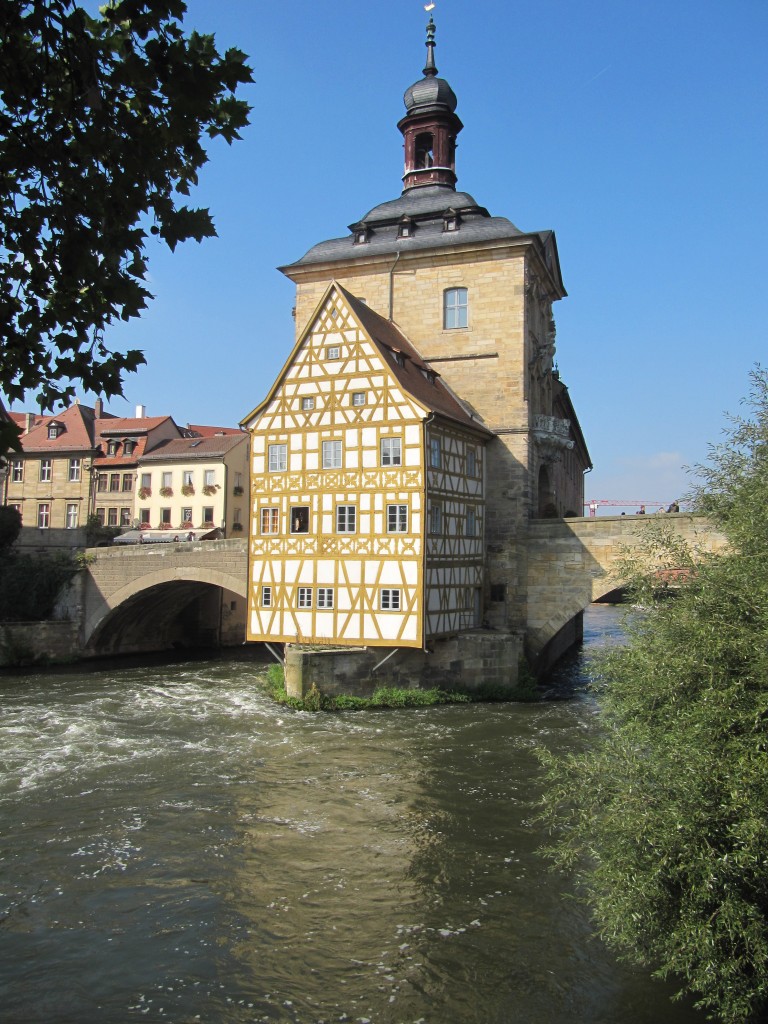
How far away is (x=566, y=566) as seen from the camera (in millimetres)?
21266

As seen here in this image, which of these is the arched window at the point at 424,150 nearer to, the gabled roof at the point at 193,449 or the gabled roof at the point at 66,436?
the gabled roof at the point at 193,449

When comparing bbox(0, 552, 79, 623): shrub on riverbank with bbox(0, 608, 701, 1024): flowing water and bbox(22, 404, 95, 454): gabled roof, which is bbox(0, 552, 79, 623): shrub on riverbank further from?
bbox(0, 608, 701, 1024): flowing water

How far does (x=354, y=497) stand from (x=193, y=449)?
15.6 metres

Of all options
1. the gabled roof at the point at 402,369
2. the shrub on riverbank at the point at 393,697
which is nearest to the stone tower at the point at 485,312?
the gabled roof at the point at 402,369

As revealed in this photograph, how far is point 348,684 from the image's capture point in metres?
18.1

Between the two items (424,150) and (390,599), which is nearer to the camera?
(390,599)

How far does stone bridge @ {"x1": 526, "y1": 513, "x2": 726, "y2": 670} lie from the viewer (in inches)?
800

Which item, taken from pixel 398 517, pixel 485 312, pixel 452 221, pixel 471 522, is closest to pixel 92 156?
pixel 398 517

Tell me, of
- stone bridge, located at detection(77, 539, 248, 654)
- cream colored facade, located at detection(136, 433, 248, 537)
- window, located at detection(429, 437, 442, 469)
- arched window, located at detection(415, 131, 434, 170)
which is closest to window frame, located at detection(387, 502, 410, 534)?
window, located at detection(429, 437, 442, 469)

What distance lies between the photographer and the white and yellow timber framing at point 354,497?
60.0 ft

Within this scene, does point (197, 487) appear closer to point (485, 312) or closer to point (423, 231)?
point (423, 231)

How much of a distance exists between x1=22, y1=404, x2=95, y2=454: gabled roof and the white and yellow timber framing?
668 inches

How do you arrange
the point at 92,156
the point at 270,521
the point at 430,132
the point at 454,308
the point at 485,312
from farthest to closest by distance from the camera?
the point at 430,132 → the point at 454,308 → the point at 485,312 → the point at 270,521 → the point at 92,156

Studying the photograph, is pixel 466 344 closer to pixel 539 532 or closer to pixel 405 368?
pixel 405 368
